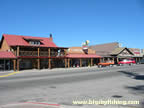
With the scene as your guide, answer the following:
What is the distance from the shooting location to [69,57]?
36.4m

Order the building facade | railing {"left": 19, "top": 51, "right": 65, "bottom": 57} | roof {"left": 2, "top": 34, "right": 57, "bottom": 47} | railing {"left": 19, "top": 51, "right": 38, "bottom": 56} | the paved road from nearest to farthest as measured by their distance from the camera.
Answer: the paved road < the building facade < railing {"left": 19, "top": 51, "right": 38, "bottom": 56} < railing {"left": 19, "top": 51, "right": 65, "bottom": 57} < roof {"left": 2, "top": 34, "right": 57, "bottom": 47}

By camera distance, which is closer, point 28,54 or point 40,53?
point 28,54

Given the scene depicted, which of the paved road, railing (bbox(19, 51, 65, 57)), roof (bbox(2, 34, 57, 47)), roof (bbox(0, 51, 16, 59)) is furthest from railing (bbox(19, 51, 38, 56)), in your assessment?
the paved road

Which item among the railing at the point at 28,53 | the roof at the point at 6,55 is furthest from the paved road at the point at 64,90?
the railing at the point at 28,53

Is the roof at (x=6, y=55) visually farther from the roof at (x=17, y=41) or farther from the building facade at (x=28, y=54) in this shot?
the roof at (x=17, y=41)

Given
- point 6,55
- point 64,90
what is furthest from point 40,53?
point 64,90

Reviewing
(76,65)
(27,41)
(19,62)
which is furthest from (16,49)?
(76,65)

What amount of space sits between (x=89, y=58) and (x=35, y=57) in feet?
54.5

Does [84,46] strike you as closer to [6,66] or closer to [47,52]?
[47,52]

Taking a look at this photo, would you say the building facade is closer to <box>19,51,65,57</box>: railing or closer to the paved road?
<box>19,51,65,57</box>: railing

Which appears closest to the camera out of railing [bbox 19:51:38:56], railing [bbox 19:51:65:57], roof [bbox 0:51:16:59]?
roof [bbox 0:51:16:59]

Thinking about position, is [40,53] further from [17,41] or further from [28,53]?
[17,41]

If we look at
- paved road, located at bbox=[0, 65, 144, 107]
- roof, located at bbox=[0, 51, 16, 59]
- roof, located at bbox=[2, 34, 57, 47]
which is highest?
roof, located at bbox=[2, 34, 57, 47]

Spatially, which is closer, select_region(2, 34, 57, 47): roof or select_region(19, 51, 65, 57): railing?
select_region(19, 51, 65, 57): railing
